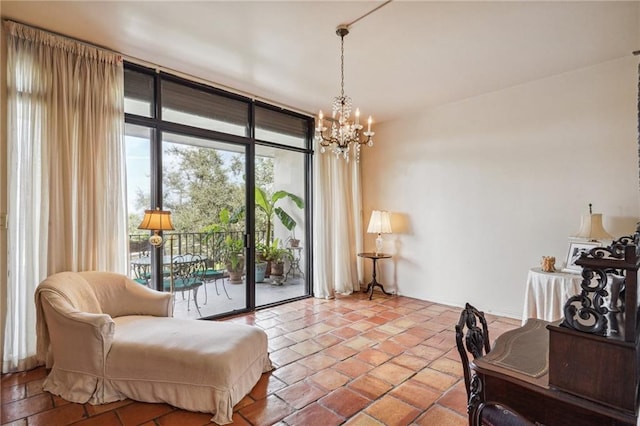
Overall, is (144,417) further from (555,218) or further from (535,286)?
(555,218)

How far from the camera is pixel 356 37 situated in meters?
2.89

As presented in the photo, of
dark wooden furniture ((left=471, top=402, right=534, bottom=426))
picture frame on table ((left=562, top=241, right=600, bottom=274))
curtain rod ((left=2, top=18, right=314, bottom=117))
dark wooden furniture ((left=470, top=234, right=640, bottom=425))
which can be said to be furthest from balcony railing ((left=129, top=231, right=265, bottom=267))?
picture frame on table ((left=562, top=241, right=600, bottom=274))

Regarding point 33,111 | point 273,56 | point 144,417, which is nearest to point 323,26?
point 273,56

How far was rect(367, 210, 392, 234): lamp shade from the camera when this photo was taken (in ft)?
16.8

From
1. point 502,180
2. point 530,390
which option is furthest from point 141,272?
point 502,180

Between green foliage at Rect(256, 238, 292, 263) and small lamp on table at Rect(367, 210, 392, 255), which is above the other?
small lamp on table at Rect(367, 210, 392, 255)

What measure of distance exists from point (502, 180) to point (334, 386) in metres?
3.44

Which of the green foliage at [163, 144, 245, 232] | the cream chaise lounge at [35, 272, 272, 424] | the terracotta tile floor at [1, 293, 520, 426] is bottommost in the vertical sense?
the terracotta tile floor at [1, 293, 520, 426]

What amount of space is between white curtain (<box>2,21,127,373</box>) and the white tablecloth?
14.1ft

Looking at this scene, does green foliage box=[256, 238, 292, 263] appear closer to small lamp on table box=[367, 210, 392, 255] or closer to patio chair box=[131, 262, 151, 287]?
small lamp on table box=[367, 210, 392, 255]

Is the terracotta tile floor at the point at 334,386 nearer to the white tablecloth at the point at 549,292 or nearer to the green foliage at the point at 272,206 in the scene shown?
the white tablecloth at the point at 549,292

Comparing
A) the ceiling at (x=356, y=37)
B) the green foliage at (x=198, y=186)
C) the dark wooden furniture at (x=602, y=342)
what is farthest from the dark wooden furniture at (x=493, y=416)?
the green foliage at (x=198, y=186)

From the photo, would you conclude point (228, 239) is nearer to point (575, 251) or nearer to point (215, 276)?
point (215, 276)

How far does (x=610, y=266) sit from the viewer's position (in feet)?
3.18
